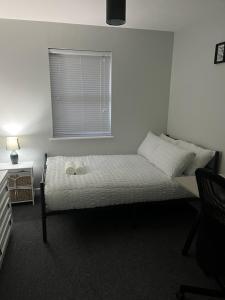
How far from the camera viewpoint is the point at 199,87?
286cm

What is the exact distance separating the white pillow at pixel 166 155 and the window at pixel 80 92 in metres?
0.75

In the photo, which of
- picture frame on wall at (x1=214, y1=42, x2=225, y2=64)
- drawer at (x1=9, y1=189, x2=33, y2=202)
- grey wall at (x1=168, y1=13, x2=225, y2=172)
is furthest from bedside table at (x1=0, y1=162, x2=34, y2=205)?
picture frame on wall at (x1=214, y1=42, x2=225, y2=64)

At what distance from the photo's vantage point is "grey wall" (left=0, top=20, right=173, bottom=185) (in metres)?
3.02

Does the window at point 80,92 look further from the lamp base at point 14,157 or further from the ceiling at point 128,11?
the lamp base at point 14,157

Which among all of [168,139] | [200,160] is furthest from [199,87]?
[200,160]

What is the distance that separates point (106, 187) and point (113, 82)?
1792 mm

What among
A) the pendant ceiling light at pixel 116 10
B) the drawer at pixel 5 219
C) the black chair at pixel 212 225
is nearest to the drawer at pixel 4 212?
the drawer at pixel 5 219

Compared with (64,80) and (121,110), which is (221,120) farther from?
(64,80)

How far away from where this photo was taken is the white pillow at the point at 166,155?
252 cm

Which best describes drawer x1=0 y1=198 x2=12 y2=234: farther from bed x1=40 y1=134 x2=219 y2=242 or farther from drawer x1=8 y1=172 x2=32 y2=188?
drawer x1=8 y1=172 x2=32 y2=188

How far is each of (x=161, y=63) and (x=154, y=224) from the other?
2425 mm

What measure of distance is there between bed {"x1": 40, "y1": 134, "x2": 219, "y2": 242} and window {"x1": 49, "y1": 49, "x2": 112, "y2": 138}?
914mm

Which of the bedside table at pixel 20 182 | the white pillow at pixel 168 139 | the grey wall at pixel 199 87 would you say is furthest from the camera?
the white pillow at pixel 168 139

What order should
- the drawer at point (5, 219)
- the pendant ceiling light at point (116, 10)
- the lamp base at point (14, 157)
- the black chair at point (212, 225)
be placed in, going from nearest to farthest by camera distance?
the black chair at point (212, 225)
the pendant ceiling light at point (116, 10)
the drawer at point (5, 219)
the lamp base at point (14, 157)
